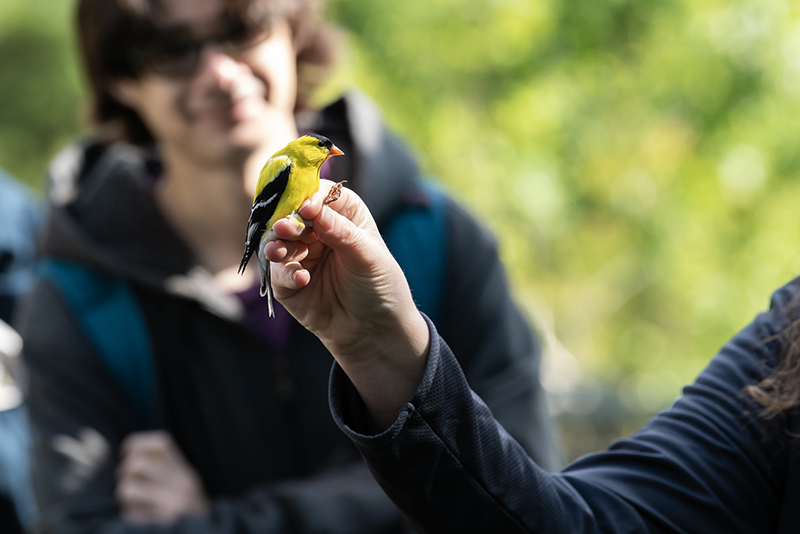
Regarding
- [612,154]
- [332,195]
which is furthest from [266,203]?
[612,154]

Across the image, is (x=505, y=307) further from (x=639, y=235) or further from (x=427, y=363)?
(x=639, y=235)

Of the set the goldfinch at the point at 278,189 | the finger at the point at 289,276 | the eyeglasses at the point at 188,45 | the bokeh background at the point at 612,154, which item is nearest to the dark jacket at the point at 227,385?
the eyeglasses at the point at 188,45

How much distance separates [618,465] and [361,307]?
0.75 m

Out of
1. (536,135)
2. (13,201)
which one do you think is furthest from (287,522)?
(536,135)

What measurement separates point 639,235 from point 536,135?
144 centimetres

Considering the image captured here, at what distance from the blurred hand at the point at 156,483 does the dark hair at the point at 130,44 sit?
1.36 metres

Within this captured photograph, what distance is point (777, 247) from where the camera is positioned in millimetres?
7004

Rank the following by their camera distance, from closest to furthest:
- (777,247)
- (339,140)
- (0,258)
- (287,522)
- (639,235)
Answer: (287,522) < (339,140) < (0,258) < (777,247) < (639,235)

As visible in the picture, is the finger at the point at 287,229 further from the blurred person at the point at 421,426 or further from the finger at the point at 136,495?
the finger at the point at 136,495

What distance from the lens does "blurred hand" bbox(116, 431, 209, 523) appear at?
95.3 inches

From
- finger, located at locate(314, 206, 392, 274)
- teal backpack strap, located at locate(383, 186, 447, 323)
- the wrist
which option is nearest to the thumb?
finger, located at locate(314, 206, 392, 274)

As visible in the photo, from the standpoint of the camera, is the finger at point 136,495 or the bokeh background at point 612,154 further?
the bokeh background at point 612,154

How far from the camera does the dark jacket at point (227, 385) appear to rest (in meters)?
2.49

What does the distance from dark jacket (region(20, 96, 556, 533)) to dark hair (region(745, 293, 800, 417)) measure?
93 centimetres
